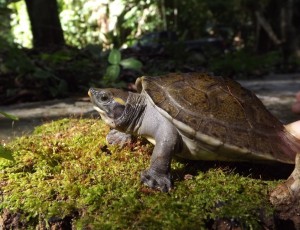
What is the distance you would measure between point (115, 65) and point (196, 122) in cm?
285

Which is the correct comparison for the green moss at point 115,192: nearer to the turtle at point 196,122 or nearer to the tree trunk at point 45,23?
the turtle at point 196,122

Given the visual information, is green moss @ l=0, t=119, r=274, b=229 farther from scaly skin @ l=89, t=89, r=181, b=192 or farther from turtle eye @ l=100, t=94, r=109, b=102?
turtle eye @ l=100, t=94, r=109, b=102

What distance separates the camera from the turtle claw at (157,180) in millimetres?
1726

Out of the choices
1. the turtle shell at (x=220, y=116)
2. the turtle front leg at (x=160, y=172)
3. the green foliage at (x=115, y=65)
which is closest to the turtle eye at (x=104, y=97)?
the turtle shell at (x=220, y=116)

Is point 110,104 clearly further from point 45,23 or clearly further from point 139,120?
point 45,23

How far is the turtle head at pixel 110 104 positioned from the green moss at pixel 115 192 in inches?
8.7

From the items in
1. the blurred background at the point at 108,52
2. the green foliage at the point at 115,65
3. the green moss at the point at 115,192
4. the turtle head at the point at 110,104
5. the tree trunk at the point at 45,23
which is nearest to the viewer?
the green moss at the point at 115,192

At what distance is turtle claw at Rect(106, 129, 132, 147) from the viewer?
7.39 ft

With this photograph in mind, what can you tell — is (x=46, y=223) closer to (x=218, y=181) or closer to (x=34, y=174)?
(x=34, y=174)

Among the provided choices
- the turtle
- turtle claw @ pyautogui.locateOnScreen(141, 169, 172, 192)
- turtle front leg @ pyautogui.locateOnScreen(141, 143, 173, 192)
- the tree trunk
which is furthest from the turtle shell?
the tree trunk

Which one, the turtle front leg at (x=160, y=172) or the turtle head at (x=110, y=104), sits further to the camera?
the turtle head at (x=110, y=104)

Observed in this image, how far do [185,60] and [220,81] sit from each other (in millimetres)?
5768

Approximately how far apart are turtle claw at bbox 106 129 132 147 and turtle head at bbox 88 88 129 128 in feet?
0.62

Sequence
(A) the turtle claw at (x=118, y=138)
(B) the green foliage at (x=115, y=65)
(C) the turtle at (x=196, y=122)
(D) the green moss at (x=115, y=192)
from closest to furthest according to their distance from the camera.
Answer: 1. (D) the green moss at (x=115, y=192)
2. (C) the turtle at (x=196, y=122)
3. (A) the turtle claw at (x=118, y=138)
4. (B) the green foliage at (x=115, y=65)
